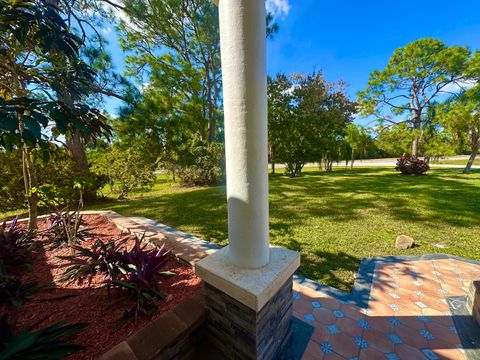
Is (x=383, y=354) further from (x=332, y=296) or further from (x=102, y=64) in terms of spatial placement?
(x=102, y=64)

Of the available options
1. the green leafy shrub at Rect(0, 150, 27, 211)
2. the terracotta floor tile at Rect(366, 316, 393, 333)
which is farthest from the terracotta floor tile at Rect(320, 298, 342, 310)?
the green leafy shrub at Rect(0, 150, 27, 211)

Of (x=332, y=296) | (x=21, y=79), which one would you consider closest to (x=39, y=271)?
(x=21, y=79)

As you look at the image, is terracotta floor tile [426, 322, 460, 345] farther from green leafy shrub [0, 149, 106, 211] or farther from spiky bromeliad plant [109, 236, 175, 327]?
green leafy shrub [0, 149, 106, 211]

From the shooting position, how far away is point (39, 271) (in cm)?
227

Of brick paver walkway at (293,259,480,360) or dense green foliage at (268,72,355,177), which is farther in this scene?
dense green foliage at (268,72,355,177)

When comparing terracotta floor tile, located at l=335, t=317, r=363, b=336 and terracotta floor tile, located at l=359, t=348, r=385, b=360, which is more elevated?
terracotta floor tile, located at l=335, t=317, r=363, b=336

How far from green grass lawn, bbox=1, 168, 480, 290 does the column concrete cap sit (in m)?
1.43

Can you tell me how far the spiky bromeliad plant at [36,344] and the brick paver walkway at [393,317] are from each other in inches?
69.3

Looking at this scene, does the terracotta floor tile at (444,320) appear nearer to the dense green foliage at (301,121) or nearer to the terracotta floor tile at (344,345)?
the terracotta floor tile at (344,345)

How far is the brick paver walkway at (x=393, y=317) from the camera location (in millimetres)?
1693

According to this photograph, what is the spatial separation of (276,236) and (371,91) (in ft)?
54.1

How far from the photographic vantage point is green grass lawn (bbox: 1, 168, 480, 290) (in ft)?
10.5

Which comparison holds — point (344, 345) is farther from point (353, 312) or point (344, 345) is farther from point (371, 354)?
point (353, 312)

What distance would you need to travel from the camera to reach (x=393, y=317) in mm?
2020
